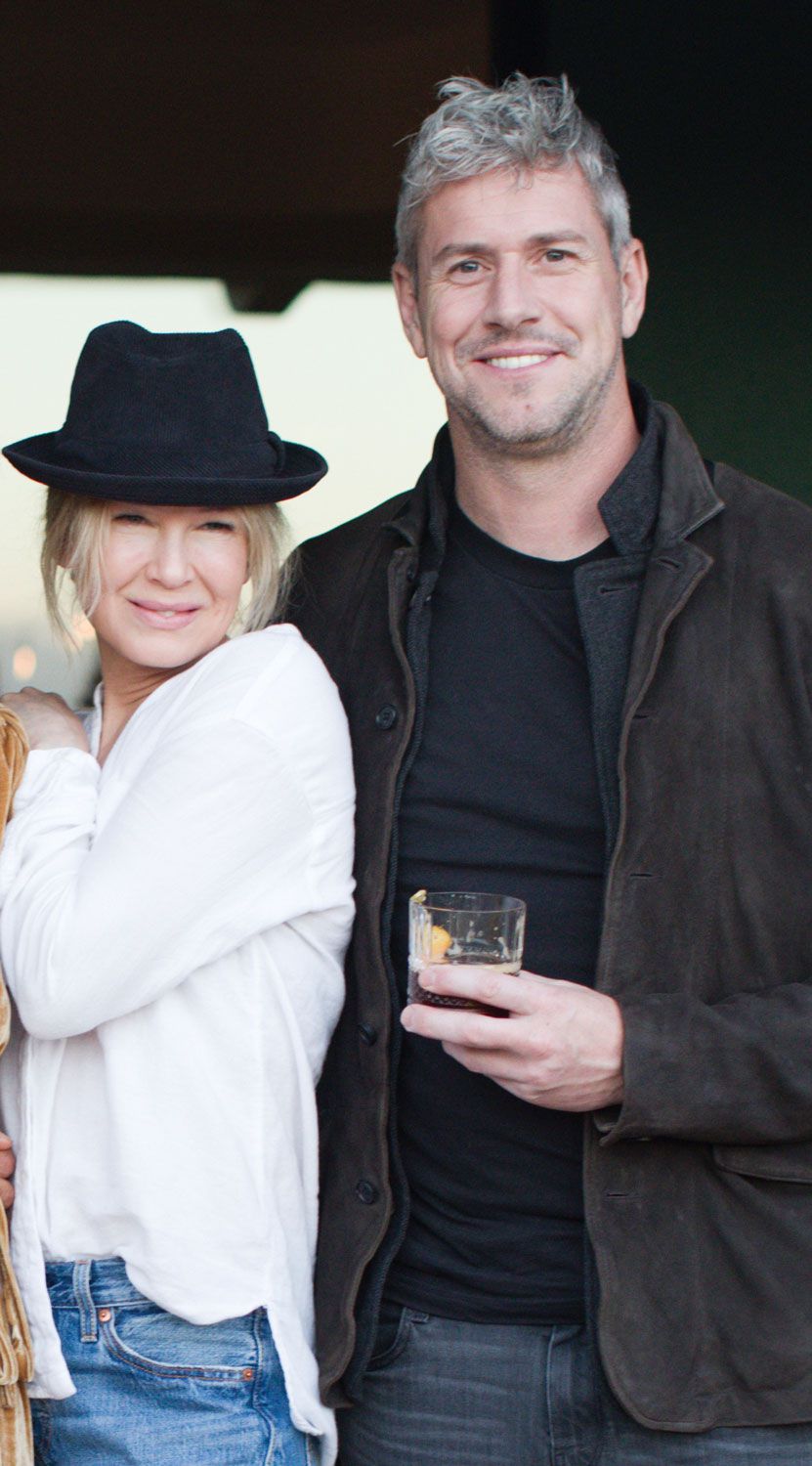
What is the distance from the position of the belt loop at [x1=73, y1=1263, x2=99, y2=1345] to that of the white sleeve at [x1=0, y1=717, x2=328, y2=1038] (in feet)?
0.81

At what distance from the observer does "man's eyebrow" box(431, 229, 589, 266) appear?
2115mm

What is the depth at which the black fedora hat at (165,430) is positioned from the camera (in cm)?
190

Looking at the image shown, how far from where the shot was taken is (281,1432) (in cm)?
174

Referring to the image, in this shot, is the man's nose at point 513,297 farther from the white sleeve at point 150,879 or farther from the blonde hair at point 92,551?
the white sleeve at point 150,879

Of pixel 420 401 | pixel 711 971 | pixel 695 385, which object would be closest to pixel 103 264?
pixel 420 401

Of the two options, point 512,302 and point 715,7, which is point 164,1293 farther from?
point 715,7

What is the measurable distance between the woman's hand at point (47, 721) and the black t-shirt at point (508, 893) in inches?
15.4

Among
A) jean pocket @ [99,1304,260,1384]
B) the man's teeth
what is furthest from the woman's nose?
jean pocket @ [99,1304,260,1384]

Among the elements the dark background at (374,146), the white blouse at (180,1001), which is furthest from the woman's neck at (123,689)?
the dark background at (374,146)

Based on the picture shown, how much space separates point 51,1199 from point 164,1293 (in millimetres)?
152

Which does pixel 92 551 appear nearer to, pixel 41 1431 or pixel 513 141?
pixel 513 141

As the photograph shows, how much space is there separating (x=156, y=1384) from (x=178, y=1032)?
34 centimetres

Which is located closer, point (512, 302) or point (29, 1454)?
point (29, 1454)

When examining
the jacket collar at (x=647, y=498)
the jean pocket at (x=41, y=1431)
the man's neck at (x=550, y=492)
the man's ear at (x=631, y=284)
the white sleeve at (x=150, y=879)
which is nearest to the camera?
the white sleeve at (x=150, y=879)
